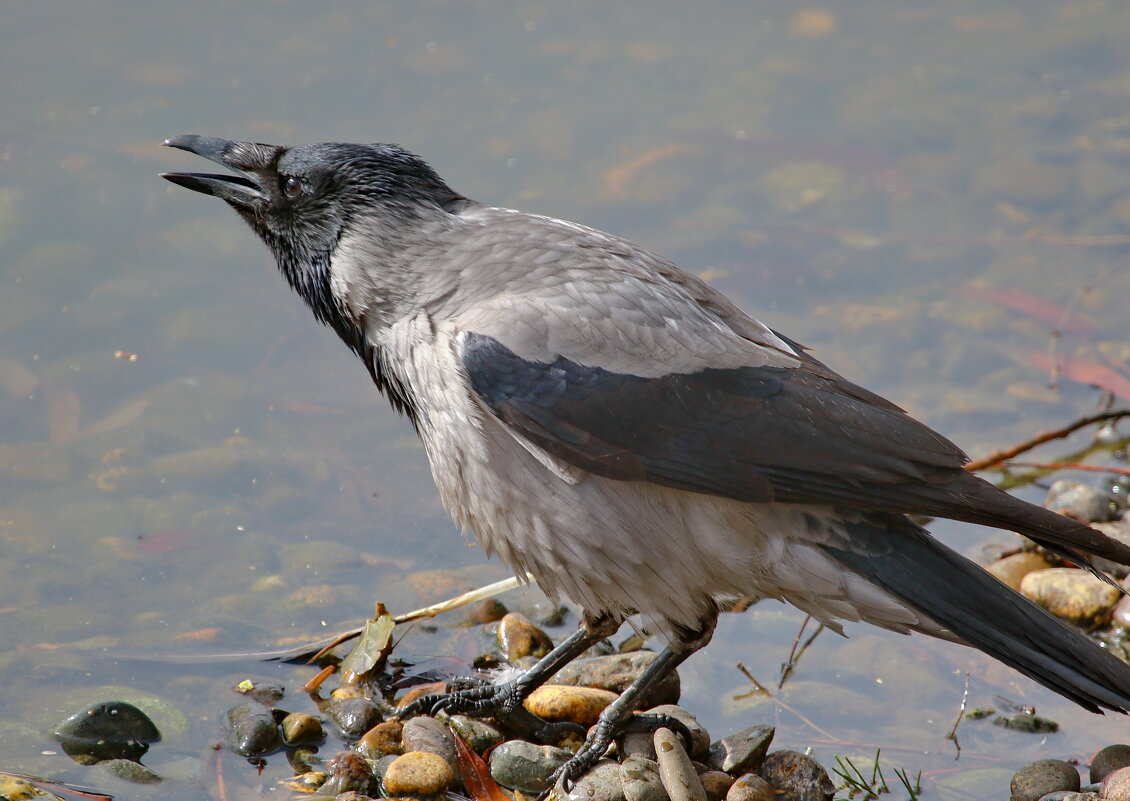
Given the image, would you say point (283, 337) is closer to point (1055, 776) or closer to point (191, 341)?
point (191, 341)

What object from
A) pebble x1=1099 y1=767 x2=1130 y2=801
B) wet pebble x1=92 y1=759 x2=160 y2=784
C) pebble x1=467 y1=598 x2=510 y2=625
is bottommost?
pebble x1=1099 y1=767 x2=1130 y2=801

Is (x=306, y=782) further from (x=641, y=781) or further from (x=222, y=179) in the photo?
(x=222, y=179)

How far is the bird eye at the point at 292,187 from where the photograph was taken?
5098mm

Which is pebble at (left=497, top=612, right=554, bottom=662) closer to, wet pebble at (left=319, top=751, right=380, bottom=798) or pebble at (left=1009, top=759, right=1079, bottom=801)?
wet pebble at (left=319, top=751, right=380, bottom=798)

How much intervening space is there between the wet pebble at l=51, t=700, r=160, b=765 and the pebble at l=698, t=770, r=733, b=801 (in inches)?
83.3

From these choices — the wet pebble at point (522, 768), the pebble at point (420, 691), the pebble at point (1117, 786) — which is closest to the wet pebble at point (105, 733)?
the pebble at point (420, 691)

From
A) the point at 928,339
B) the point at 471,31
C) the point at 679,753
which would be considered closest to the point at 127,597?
the point at 679,753

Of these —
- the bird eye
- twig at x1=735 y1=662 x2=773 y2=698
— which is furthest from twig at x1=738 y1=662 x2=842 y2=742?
the bird eye

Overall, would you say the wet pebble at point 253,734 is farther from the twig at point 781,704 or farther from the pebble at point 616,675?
the twig at point 781,704

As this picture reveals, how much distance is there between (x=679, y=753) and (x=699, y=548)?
0.72 metres

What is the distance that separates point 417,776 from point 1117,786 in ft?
7.62

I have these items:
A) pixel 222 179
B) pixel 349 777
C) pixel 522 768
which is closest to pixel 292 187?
pixel 222 179

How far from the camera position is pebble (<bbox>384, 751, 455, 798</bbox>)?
438 centimetres

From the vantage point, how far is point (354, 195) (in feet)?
16.4
